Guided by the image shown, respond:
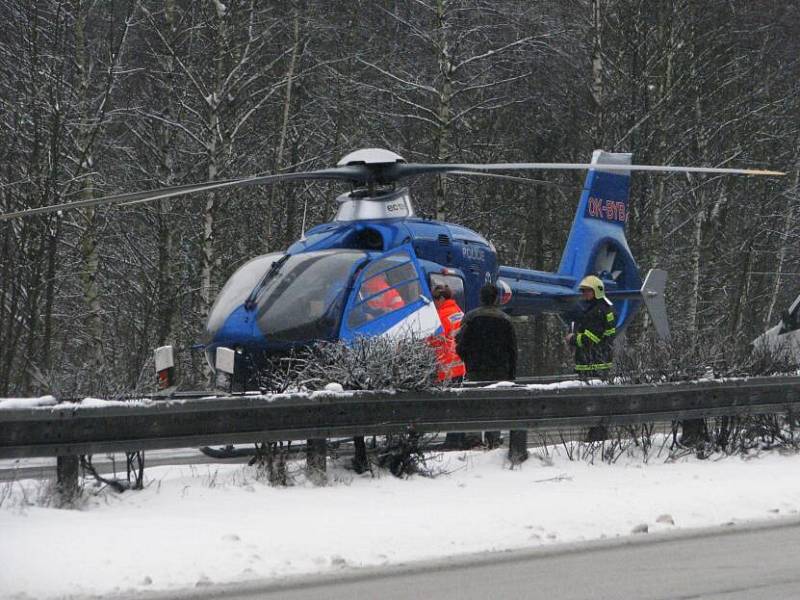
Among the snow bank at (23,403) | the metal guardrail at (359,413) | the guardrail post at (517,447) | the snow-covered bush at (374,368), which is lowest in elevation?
the guardrail post at (517,447)

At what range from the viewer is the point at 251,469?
877 centimetres

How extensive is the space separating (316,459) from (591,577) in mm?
2671

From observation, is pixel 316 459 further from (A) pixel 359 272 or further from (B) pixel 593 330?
(B) pixel 593 330

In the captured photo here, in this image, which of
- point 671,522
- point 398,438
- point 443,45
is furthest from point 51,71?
point 671,522

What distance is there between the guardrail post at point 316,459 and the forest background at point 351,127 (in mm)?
10077

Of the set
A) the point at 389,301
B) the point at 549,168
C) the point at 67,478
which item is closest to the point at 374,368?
the point at 67,478

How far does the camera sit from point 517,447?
32.3ft

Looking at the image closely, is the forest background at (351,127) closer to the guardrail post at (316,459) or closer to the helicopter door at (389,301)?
the helicopter door at (389,301)

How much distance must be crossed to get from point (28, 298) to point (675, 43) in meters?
15.6

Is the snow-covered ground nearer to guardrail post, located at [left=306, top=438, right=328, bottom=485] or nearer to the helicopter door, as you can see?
guardrail post, located at [left=306, top=438, right=328, bottom=485]

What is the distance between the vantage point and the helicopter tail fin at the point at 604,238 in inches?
744

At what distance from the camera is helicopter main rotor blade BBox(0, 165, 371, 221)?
979 centimetres

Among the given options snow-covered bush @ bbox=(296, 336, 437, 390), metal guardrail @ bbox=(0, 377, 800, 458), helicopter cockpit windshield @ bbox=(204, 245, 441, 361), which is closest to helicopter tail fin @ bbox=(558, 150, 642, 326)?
helicopter cockpit windshield @ bbox=(204, 245, 441, 361)

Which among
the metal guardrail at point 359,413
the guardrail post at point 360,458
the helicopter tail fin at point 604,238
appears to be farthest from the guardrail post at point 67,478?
the helicopter tail fin at point 604,238
